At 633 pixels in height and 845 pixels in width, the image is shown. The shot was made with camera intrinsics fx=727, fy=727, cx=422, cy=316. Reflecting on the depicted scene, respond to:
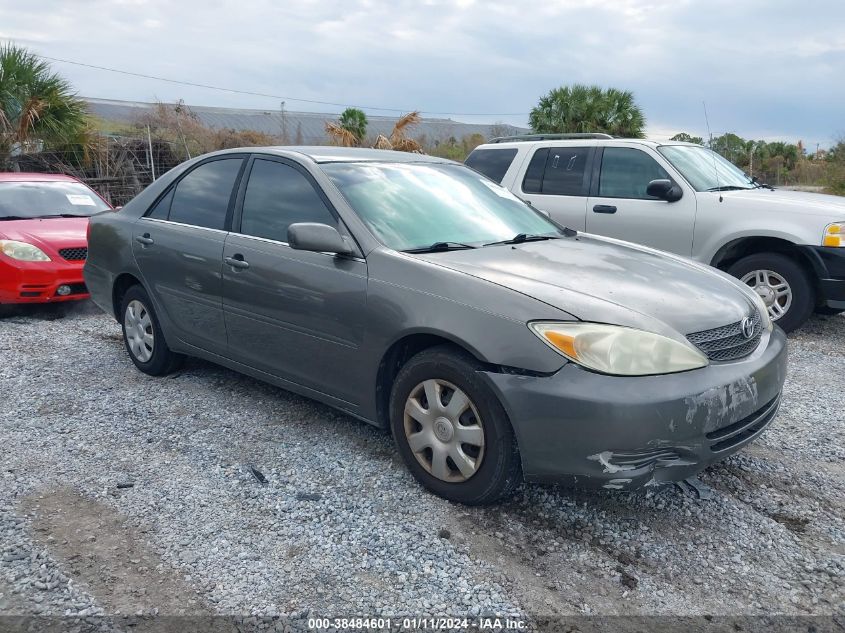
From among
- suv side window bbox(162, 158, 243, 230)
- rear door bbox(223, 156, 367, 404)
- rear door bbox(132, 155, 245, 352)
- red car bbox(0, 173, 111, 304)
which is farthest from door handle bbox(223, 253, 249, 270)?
red car bbox(0, 173, 111, 304)

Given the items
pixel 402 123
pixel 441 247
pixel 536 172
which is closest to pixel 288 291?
pixel 441 247

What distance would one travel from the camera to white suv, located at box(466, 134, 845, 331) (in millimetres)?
6195

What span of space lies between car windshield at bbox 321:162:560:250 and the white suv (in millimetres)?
2137

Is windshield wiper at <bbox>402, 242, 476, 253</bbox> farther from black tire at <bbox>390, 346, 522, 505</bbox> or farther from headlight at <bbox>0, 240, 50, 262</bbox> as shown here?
headlight at <bbox>0, 240, 50, 262</bbox>

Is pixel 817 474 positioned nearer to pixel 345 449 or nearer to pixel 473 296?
pixel 473 296

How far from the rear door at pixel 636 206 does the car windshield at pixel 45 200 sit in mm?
5542

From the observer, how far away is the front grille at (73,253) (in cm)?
710

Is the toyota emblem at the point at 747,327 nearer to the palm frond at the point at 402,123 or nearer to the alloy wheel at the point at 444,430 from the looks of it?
the alloy wheel at the point at 444,430

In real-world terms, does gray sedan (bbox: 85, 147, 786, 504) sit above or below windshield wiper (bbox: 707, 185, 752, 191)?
below

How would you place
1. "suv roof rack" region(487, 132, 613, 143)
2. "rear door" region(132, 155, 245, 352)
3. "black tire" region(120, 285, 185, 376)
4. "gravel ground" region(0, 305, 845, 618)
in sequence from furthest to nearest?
1. "suv roof rack" region(487, 132, 613, 143)
2. "black tire" region(120, 285, 185, 376)
3. "rear door" region(132, 155, 245, 352)
4. "gravel ground" region(0, 305, 845, 618)

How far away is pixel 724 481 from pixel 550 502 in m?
0.93

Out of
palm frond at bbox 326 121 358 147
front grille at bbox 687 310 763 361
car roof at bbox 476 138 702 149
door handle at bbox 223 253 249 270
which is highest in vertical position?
palm frond at bbox 326 121 358 147

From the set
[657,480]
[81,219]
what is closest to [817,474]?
[657,480]

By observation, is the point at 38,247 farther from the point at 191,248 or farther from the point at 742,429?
the point at 742,429
